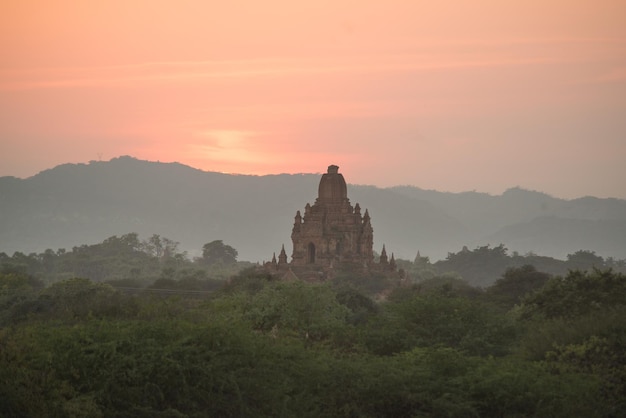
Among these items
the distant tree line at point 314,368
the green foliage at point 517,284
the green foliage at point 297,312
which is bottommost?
the distant tree line at point 314,368

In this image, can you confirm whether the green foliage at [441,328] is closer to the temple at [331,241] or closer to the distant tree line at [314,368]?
the distant tree line at [314,368]

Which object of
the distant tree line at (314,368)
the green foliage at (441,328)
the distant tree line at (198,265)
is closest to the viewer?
the distant tree line at (314,368)

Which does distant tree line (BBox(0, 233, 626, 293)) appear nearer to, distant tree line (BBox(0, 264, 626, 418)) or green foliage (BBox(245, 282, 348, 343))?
green foliage (BBox(245, 282, 348, 343))

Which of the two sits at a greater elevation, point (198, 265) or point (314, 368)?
point (198, 265)

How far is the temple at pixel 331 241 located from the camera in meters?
89.8

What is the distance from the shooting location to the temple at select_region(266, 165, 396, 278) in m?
89.8

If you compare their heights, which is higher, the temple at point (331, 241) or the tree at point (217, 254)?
the tree at point (217, 254)

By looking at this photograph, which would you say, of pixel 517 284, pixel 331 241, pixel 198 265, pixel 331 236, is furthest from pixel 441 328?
pixel 198 265

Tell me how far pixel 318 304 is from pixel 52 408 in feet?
67.8

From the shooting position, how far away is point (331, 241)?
298 feet

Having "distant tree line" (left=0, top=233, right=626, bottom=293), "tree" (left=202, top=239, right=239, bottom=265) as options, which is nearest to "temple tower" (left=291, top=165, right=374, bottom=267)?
"distant tree line" (left=0, top=233, right=626, bottom=293)

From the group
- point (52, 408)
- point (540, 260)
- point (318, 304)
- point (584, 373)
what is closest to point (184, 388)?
point (52, 408)

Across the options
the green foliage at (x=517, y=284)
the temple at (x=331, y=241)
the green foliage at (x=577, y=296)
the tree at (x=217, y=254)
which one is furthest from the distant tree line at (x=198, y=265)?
the green foliage at (x=577, y=296)

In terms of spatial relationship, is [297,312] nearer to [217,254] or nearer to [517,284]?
[517,284]
